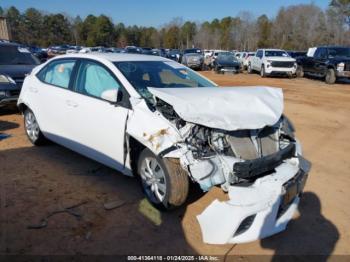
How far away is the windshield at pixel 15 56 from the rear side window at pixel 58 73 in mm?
4481

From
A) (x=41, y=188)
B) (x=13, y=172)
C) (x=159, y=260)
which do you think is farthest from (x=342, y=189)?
(x=13, y=172)

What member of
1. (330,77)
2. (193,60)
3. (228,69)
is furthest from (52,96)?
A: (193,60)

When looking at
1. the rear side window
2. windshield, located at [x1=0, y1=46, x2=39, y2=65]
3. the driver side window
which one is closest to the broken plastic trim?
the driver side window

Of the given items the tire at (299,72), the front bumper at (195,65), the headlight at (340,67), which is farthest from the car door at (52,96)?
the front bumper at (195,65)

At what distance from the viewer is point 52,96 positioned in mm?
4879

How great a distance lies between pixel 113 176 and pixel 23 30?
86.7 meters

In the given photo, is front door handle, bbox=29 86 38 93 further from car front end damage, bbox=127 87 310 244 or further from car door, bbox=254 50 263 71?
car door, bbox=254 50 263 71

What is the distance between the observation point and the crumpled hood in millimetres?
3201

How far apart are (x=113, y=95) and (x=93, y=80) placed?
694 millimetres

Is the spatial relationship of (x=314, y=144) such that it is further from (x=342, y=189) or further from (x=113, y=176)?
(x=113, y=176)

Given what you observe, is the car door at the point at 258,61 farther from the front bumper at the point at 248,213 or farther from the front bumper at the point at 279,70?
the front bumper at the point at 248,213

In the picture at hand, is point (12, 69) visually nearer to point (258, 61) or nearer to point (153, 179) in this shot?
point (153, 179)

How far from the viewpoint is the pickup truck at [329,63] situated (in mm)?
16502

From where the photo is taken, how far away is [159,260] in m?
2.94
